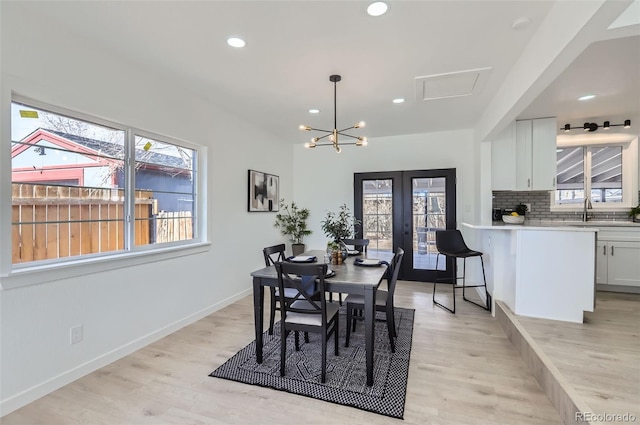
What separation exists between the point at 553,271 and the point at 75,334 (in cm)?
426

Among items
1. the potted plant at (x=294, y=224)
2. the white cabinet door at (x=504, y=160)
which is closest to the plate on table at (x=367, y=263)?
the white cabinet door at (x=504, y=160)

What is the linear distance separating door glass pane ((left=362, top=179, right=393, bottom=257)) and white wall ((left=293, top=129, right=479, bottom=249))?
28 cm

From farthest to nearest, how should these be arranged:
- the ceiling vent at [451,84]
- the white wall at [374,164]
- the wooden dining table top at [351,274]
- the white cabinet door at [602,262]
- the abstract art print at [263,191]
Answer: the white wall at [374,164] → the abstract art print at [263,191] → the white cabinet door at [602,262] → the ceiling vent at [451,84] → the wooden dining table top at [351,274]

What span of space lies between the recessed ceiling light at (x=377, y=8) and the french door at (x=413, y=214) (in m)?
3.56

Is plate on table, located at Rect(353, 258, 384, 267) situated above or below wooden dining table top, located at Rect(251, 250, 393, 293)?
above

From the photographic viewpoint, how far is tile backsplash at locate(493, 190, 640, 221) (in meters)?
4.64

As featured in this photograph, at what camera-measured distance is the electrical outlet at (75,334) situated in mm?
2270

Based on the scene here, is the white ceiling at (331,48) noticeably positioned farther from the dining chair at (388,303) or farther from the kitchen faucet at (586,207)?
the dining chair at (388,303)

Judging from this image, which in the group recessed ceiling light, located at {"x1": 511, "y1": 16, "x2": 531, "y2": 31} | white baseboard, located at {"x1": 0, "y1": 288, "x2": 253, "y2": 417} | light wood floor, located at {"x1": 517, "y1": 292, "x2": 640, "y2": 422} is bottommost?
white baseboard, located at {"x1": 0, "y1": 288, "x2": 253, "y2": 417}

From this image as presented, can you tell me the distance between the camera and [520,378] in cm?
225

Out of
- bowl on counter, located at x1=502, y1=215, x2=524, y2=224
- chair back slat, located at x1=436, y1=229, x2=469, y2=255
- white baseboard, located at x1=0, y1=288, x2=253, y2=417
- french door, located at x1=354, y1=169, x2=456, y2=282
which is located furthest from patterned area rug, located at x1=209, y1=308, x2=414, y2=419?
french door, located at x1=354, y1=169, x2=456, y2=282

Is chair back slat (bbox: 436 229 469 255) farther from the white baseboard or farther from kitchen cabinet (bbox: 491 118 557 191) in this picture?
the white baseboard

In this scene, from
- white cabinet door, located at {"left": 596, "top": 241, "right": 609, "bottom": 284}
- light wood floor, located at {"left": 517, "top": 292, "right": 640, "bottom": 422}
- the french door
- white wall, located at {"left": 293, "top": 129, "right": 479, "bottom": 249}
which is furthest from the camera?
the french door

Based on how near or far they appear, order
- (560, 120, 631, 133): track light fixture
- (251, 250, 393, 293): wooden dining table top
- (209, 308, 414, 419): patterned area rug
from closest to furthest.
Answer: (209, 308, 414, 419): patterned area rug → (251, 250, 393, 293): wooden dining table top → (560, 120, 631, 133): track light fixture
